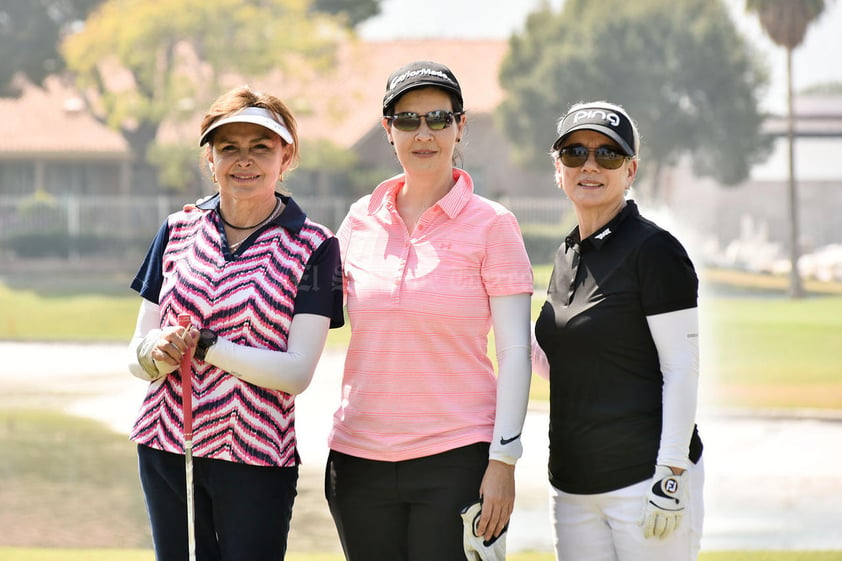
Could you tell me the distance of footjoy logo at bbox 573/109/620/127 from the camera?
3354 millimetres

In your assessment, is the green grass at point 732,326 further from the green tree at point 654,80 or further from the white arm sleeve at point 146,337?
the white arm sleeve at point 146,337

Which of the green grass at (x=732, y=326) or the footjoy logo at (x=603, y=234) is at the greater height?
the footjoy logo at (x=603, y=234)

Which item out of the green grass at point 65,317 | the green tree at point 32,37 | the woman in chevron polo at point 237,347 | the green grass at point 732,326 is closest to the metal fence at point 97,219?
the green grass at point 732,326

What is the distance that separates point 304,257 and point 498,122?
1182 inches

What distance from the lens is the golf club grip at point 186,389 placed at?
3.12m

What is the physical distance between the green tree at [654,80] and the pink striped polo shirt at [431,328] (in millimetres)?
29050

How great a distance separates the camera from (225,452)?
10.2 feet

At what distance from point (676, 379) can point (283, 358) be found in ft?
3.34

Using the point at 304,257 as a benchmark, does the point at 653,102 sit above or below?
above

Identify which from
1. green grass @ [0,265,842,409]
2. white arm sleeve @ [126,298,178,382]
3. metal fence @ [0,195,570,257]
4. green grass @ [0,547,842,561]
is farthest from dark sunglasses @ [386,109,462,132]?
metal fence @ [0,195,570,257]

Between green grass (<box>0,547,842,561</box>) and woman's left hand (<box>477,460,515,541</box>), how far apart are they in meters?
3.29

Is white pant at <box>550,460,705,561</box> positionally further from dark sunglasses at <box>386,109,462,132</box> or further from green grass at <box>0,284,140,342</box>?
green grass at <box>0,284,140,342</box>

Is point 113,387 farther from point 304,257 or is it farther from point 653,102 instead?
point 653,102

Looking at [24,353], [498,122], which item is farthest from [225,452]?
[498,122]
